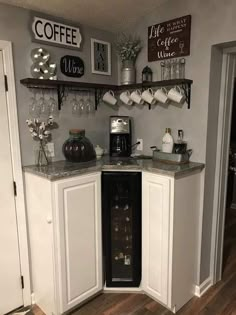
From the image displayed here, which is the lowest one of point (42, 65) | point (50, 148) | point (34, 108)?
point (50, 148)

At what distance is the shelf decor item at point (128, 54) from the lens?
244 centimetres

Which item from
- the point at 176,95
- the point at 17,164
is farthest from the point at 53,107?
the point at 176,95

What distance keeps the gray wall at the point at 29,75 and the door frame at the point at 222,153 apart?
1.09m

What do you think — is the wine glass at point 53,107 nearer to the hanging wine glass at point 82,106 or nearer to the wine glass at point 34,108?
the wine glass at point 34,108

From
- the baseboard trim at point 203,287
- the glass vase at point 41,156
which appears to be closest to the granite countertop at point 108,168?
the glass vase at point 41,156

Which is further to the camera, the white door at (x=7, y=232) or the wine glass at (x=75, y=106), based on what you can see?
the wine glass at (x=75, y=106)

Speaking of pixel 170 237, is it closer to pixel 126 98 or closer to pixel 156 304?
pixel 156 304

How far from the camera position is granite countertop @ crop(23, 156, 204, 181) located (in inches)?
73.1

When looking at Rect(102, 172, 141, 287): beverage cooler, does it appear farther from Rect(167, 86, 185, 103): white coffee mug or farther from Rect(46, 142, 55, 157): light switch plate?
Rect(167, 86, 185, 103): white coffee mug

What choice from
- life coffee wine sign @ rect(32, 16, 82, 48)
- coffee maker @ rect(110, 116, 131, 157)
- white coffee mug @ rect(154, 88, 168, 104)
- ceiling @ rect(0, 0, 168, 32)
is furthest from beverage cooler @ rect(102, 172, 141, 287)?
ceiling @ rect(0, 0, 168, 32)

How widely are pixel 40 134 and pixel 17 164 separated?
295mm

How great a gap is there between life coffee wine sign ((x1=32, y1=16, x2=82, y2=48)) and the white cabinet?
1308 millimetres

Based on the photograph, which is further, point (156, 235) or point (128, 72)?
point (128, 72)

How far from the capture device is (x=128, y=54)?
8.03ft
